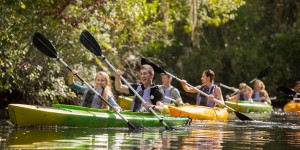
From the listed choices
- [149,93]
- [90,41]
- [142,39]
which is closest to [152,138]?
[149,93]

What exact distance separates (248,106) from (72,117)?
11.2m

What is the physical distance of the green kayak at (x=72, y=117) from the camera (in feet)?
43.0

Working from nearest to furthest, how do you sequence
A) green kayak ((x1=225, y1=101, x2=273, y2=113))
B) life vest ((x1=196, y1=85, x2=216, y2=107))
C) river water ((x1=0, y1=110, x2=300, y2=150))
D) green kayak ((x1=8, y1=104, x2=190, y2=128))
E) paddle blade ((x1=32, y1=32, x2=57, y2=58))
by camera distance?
river water ((x1=0, y1=110, x2=300, y2=150))
green kayak ((x1=8, y1=104, x2=190, y2=128))
paddle blade ((x1=32, y1=32, x2=57, y2=58))
life vest ((x1=196, y1=85, x2=216, y2=107))
green kayak ((x1=225, y1=101, x2=273, y2=113))

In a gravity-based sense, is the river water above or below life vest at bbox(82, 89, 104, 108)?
below

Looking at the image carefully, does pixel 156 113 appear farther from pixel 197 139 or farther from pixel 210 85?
pixel 210 85

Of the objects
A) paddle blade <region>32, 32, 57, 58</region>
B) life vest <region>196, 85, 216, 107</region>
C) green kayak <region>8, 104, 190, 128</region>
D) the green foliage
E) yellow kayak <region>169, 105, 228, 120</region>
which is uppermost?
the green foliage

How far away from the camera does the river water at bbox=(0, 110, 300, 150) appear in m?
10.8

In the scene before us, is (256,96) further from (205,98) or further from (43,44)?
(43,44)

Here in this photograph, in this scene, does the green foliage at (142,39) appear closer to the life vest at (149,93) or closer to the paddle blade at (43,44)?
the paddle blade at (43,44)

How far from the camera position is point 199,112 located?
17469mm

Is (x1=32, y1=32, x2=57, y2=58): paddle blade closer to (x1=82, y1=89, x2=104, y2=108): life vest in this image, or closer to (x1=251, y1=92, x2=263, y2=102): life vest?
(x1=82, y1=89, x2=104, y2=108): life vest

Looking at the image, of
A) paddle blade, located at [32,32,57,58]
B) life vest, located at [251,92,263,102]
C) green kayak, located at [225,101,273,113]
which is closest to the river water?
paddle blade, located at [32,32,57,58]

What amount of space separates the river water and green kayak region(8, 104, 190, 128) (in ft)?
0.42

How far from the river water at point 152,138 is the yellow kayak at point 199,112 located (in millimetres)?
1919
